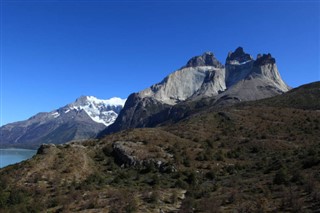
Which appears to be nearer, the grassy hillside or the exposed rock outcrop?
the grassy hillside

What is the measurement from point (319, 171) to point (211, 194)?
9.00 m

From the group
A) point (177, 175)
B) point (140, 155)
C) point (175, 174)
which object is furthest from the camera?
point (140, 155)

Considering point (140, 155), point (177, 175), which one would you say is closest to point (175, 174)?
point (177, 175)

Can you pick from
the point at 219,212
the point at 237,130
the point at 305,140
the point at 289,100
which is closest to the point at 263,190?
the point at 219,212

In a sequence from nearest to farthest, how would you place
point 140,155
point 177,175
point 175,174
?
point 177,175 < point 175,174 < point 140,155

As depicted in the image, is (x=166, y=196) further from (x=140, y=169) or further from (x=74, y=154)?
(x=74, y=154)

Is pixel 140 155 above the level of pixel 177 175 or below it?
above

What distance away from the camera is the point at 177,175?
3709 centimetres

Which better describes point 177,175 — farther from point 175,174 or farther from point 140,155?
point 140,155

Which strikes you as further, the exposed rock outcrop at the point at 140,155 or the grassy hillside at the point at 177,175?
the exposed rock outcrop at the point at 140,155

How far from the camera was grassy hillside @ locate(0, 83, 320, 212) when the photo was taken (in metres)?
24.4

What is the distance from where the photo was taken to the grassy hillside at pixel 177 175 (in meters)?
24.4

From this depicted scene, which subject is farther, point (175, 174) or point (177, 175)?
point (175, 174)

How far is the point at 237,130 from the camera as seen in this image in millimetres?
67375
